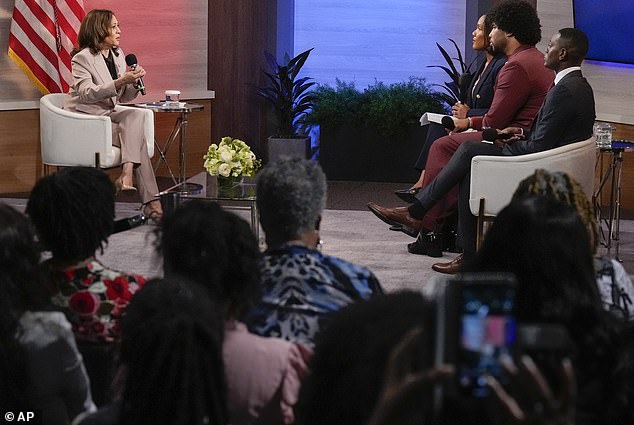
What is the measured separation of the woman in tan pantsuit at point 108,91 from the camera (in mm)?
7395

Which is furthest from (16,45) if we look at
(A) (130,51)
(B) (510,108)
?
(B) (510,108)

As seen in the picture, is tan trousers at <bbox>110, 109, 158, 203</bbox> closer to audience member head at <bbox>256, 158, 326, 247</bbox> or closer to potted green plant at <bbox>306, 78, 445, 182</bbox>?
potted green plant at <bbox>306, 78, 445, 182</bbox>

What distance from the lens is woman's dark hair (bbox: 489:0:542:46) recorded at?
21.3ft

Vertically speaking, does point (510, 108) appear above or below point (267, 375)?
above

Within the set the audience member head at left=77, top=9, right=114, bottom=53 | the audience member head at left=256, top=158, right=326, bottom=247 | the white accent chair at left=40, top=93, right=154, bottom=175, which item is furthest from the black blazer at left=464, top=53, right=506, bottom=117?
the audience member head at left=256, top=158, right=326, bottom=247

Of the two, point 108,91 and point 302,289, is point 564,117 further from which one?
point 302,289

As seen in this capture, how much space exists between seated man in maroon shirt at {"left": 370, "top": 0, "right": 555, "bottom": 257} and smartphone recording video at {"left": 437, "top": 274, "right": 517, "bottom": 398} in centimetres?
542

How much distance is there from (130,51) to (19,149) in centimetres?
144

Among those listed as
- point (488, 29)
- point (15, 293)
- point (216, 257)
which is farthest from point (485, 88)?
point (15, 293)

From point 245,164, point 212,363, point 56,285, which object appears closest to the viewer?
point 212,363

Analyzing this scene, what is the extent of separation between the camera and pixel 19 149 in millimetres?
8242

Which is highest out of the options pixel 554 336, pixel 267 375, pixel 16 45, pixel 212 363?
pixel 16 45

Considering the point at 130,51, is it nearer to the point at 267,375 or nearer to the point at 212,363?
the point at 267,375

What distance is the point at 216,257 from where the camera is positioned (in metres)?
2.29
